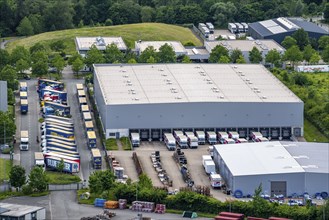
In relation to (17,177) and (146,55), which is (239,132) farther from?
(146,55)

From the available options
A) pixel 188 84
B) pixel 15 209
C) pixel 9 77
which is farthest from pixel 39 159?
pixel 9 77

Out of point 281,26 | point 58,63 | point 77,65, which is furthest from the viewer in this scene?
point 281,26

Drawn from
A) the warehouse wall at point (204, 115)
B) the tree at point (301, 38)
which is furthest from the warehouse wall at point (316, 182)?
the tree at point (301, 38)

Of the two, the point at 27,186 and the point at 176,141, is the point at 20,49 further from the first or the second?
the point at 27,186

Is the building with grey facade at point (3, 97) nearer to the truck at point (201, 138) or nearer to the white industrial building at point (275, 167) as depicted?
the truck at point (201, 138)

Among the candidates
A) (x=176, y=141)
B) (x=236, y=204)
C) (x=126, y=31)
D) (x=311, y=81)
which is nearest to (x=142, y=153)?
(x=176, y=141)

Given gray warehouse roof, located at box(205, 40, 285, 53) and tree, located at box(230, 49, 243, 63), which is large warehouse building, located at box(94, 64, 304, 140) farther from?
gray warehouse roof, located at box(205, 40, 285, 53)
